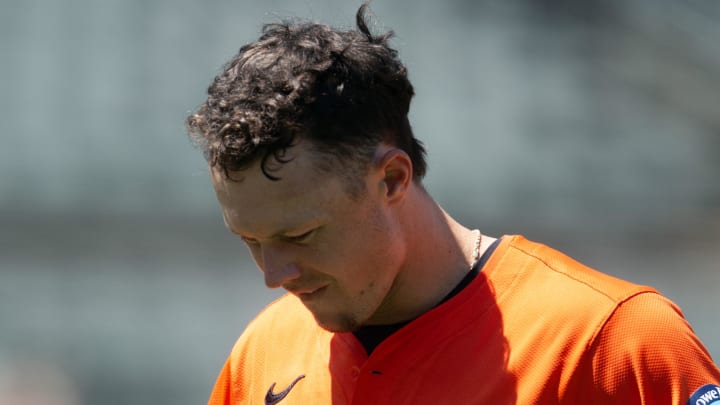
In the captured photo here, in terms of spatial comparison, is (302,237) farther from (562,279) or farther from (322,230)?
(562,279)

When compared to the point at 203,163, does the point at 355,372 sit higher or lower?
lower

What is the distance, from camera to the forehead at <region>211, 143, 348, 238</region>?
1492mm

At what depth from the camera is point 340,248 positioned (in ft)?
5.00

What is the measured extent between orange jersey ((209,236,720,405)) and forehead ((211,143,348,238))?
0.25 metres

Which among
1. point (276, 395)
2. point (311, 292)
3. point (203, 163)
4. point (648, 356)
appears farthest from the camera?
point (203, 163)

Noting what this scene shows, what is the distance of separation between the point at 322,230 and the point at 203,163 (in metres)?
3.53

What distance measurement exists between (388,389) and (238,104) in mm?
479

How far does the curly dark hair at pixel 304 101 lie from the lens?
1.49m

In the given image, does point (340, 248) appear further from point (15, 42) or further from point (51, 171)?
point (15, 42)

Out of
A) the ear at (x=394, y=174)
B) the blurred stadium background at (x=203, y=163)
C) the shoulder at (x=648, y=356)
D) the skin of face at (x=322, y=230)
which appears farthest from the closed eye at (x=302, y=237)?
the blurred stadium background at (x=203, y=163)

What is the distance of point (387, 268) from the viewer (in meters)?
1.56

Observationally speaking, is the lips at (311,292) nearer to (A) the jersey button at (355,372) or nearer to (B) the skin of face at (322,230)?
(B) the skin of face at (322,230)

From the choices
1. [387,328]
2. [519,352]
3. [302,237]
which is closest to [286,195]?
[302,237]

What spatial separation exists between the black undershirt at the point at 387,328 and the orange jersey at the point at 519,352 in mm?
14
